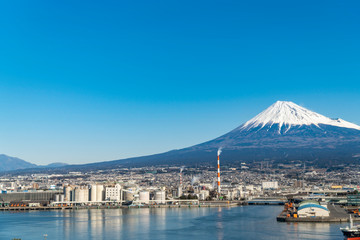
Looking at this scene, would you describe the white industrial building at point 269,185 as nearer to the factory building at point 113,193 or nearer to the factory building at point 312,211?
the factory building at point 113,193

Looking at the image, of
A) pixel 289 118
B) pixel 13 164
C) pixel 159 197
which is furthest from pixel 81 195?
pixel 13 164

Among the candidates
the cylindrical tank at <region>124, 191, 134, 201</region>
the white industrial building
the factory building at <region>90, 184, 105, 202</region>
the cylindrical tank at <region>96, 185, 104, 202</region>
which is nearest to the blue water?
the factory building at <region>90, 184, 105, 202</region>

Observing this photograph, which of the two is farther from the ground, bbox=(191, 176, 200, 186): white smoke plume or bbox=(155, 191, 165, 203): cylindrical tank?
bbox=(191, 176, 200, 186): white smoke plume

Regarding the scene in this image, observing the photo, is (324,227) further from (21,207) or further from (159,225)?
(21,207)

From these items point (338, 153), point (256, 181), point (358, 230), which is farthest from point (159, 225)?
point (338, 153)

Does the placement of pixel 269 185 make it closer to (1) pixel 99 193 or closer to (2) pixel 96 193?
(1) pixel 99 193

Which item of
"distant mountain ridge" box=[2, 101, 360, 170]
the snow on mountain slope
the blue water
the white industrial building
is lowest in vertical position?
the blue water

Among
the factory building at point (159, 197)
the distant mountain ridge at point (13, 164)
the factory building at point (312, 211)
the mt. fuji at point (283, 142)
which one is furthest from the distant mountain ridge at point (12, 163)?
the factory building at point (312, 211)

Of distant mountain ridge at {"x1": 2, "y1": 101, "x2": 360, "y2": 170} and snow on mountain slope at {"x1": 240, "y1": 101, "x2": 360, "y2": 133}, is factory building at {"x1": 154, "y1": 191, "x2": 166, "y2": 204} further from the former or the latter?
snow on mountain slope at {"x1": 240, "y1": 101, "x2": 360, "y2": 133}
